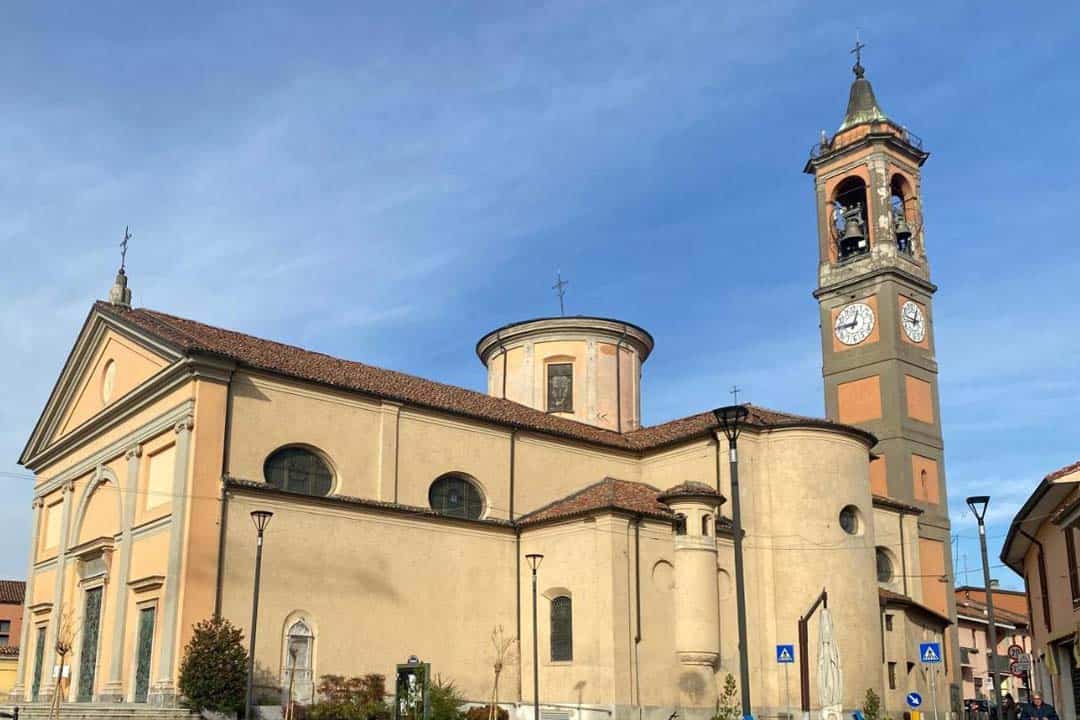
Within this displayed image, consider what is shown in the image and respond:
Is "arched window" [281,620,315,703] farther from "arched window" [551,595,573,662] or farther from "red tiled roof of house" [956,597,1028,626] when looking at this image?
"red tiled roof of house" [956,597,1028,626]

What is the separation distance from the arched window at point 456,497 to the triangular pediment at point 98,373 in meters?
8.07

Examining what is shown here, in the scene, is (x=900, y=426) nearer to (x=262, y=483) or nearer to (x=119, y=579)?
(x=262, y=483)

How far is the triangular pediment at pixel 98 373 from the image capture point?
2952 cm

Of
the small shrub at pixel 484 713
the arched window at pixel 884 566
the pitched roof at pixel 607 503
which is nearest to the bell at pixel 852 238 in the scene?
the arched window at pixel 884 566

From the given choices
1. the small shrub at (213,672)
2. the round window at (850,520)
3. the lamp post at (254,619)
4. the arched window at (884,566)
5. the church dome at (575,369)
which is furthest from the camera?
the church dome at (575,369)

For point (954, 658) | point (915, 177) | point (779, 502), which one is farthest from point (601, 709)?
point (915, 177)

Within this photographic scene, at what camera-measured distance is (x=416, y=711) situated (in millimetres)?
24781

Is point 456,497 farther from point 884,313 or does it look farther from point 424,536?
point 884,313

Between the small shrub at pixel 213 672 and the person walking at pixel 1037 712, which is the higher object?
the small shrub at pixel 213 672

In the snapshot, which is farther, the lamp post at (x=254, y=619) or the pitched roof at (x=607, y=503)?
the pitched roof at (x=607, y=503)

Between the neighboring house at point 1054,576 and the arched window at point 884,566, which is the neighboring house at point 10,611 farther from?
the neighboring house at point 1054,576

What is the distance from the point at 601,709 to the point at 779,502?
345 inches

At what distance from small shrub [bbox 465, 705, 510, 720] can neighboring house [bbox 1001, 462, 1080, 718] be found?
13.4 m

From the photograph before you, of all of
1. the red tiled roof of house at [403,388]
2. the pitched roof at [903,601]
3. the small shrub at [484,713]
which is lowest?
the small shrub at [484,713]
